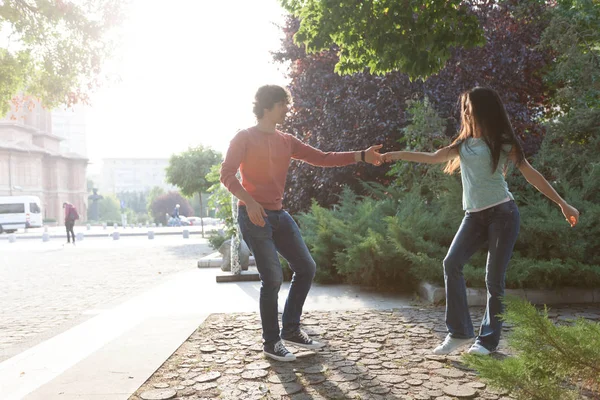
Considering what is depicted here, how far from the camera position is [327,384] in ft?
10.8

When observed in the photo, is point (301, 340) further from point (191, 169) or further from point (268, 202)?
point (191, 169)

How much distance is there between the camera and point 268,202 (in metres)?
3.83

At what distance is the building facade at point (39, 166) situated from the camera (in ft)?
195

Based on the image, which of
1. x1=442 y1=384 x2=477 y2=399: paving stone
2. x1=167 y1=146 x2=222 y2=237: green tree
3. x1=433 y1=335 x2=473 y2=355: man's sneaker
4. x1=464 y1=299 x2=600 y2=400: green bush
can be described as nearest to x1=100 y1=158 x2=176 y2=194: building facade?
x1=167 y1=146 x2=222 y2=237: green tree

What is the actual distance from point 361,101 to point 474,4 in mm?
3293

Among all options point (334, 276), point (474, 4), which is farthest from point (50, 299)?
point (474, 4)

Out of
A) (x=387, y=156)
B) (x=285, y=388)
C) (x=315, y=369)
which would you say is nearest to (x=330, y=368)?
(x=315, y=369)

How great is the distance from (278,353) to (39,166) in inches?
2682

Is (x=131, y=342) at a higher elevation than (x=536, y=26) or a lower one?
lower

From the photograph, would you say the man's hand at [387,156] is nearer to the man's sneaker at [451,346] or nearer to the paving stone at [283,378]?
the man's sneaker at [451,346]

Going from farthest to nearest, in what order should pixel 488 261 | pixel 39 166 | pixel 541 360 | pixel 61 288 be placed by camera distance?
1. pixel 39 166
2. pixel 61 288
3. pixel 488 261
4. pixel 541 360

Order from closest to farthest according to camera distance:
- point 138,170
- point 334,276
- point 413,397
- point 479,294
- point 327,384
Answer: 1. point 413,397
2. point 327,384
3. point 479,294
4. point 334,276
5. point 138,170

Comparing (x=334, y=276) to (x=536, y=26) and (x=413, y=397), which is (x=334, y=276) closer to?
(x=413, y=397)

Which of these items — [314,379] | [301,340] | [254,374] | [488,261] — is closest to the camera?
[314,379]
